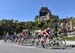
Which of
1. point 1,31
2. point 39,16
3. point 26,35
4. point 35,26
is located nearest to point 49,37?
point 26,35

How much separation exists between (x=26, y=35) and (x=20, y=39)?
2.40 ft

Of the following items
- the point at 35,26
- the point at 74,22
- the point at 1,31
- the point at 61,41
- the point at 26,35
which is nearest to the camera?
the point at 61,41

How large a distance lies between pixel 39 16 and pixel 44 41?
139 meters

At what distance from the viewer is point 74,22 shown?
93.4 m

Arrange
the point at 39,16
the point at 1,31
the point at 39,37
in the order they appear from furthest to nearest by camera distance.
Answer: the point at 39,16 < the point at 1,31 < the point at 39,37

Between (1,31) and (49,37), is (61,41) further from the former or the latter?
(1,31)

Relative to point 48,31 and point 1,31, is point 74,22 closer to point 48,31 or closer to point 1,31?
point 1,31

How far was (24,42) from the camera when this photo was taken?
77.0ft

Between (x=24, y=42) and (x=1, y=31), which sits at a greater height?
(x=1, y=31)

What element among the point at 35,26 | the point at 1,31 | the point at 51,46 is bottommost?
the point at 51,46

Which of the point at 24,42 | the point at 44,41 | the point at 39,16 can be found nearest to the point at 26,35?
the point at 24,42

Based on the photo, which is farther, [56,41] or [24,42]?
[24,42]

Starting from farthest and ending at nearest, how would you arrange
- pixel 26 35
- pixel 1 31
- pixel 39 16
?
pixel 39 16, pixel 1 31, pixel 26 35

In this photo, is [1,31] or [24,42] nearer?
[24,42]
